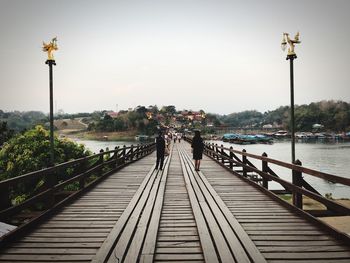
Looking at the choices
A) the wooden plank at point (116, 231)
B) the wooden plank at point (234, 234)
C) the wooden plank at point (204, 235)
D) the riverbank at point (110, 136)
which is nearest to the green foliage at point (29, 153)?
the wooden plank at point (116, 231)

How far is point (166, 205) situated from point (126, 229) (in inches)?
80.8

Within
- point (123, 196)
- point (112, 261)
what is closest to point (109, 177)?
point (123, 196)

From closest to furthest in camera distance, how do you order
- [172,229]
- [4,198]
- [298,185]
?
[4,198], [172,229], [298,185]

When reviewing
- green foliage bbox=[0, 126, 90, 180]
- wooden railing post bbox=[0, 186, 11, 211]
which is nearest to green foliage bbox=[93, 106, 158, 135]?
green foliage bbox=[0, 126, 90, 180]

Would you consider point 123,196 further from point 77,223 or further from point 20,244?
point 20,244

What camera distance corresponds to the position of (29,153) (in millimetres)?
19359

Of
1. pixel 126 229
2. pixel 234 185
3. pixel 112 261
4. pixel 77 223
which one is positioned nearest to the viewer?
pixel 112 261

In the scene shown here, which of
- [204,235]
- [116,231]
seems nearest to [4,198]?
[116,231]

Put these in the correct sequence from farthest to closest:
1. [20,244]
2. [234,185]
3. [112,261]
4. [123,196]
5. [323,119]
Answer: [323,119] → [234,185] → [123,196] → [20,244] → [112,261]

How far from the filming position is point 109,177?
11742mm

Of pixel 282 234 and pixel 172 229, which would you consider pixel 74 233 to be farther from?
pixel 282 234

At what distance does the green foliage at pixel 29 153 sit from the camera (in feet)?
62.1

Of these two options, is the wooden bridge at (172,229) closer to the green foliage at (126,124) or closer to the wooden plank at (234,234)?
the wooden plank at (234,234)

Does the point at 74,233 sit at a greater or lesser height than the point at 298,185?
lesser
